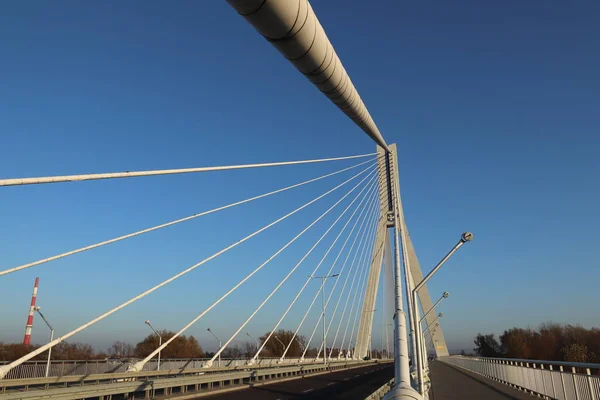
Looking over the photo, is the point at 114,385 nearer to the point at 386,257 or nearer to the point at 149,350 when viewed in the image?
the point at 386,257

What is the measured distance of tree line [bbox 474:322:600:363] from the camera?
178 feet

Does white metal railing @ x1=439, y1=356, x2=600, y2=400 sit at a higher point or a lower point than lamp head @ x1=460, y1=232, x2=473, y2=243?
lower

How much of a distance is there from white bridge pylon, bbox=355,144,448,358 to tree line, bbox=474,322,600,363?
16.4m

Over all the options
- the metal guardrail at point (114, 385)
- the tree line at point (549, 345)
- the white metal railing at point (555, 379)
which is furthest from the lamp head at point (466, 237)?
the tree line at point (549, 345)

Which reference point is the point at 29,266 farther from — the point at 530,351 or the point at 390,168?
the point at 530,351

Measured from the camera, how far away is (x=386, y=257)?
1954 inches

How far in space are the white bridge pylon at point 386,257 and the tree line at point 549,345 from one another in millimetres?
16440

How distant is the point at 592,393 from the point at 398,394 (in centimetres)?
952

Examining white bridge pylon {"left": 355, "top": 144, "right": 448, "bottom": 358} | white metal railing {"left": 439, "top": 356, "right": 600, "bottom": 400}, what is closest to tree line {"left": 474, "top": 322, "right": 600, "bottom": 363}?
white bridge pylon {"left": 355, "top": 144, "right": 448, "bottom": 358}

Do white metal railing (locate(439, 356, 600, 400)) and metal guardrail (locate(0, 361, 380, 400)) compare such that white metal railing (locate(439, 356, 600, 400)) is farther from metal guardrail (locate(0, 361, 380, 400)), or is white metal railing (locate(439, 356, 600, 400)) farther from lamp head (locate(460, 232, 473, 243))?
metal guardrail (locate(0, 361, 380, 400))

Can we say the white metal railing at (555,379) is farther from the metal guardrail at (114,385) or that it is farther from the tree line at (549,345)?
the tree line at (549,345)

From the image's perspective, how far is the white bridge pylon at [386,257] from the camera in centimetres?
3831

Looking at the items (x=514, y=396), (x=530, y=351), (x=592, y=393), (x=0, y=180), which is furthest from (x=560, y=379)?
(x=530, y=351)

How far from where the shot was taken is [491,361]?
2838cm
